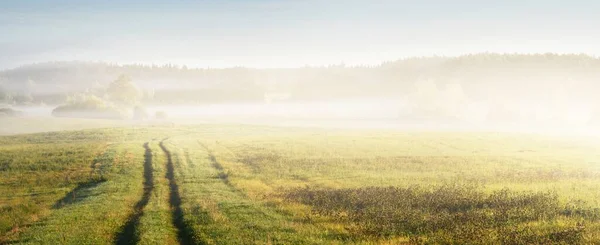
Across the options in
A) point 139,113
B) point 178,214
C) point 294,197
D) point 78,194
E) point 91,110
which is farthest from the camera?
point 139,113

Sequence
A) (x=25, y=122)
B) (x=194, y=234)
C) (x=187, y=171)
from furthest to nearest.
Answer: (x=25, y=122) < (x=187, y=171) < (x=194, y=234)

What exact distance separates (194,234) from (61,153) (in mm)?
41616

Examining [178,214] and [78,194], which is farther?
[78,194]

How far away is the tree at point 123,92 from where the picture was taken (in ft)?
537

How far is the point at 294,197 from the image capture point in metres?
29.9

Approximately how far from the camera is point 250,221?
22797 millimetres

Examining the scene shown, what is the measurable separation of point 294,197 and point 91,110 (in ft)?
456

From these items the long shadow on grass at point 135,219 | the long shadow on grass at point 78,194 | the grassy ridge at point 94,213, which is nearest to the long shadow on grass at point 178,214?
the long shadow on grass at point 135,219

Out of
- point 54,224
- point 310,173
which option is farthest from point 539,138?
point 54,224

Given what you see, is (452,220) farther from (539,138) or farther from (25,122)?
(25,122)

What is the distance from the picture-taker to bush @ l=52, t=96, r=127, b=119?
148625mm

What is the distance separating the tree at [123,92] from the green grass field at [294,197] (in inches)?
4370

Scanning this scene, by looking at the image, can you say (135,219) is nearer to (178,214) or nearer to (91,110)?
(178,214)

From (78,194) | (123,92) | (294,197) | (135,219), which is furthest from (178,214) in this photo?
(123,92)
